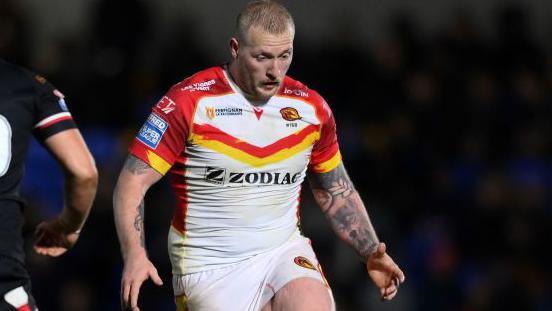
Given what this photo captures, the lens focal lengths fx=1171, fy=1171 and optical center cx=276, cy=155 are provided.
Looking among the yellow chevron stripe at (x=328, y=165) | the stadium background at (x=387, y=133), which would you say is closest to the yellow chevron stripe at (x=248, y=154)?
the yellow chevron stripe at (x=328, y=165)

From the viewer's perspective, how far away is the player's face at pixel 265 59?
578 cm

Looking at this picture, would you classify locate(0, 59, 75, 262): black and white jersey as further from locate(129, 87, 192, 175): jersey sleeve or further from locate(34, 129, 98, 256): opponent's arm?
locate(129, 87, 192, 175): jersey sleeve

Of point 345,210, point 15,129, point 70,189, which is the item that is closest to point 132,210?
point 70,189

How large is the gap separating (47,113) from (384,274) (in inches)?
75.8

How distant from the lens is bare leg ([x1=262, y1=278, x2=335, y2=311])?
5.54 meters

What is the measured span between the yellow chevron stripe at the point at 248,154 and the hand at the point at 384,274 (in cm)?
67

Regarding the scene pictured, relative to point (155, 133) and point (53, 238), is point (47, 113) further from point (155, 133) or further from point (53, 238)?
point (53, 238)

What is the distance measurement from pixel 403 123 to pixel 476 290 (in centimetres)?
189

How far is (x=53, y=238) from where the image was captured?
5973 mm

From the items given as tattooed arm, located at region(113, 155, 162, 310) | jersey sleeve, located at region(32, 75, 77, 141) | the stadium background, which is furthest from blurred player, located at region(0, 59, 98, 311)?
the stadium background

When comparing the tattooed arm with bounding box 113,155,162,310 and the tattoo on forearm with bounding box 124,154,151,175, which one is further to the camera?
the tattoo on forearm with bounding box 124,154,151,175

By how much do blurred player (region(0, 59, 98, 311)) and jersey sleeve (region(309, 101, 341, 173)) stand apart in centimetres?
137

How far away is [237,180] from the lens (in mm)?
5926

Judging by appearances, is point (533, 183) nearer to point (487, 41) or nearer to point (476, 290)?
point (476, 290)
